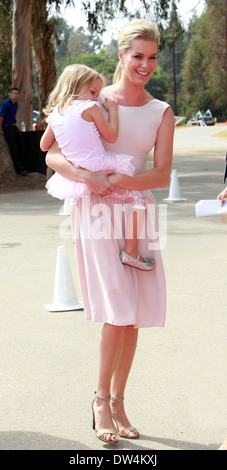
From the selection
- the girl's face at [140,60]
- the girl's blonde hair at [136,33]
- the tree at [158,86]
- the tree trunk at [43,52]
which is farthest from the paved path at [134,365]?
the tree at [158,86]

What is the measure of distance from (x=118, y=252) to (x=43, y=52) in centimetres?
2338

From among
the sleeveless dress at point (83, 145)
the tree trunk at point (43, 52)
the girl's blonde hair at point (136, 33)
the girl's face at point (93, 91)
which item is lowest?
the sleeveless dress at point (83, 145)

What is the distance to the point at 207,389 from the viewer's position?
4414 millimetres

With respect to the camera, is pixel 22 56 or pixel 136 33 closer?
pixel 136 33

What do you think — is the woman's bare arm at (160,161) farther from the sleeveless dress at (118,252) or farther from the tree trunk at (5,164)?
the tree trunk at (5,164)

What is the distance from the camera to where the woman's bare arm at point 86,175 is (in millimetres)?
3658

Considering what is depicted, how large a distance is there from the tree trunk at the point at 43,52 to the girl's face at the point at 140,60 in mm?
21635

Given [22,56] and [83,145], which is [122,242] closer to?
[83,145]

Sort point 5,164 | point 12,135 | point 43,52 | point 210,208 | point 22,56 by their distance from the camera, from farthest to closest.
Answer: point 43,52, point 22,56, point 12,135, point 5,164, point 210,208

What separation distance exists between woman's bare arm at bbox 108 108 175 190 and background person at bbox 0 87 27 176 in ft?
48.6

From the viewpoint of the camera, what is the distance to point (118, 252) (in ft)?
12.2

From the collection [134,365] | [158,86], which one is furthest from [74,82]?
[158,86]

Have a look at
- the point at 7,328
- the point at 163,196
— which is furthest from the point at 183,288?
the point at 163,196

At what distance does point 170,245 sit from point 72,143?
18.8ft
